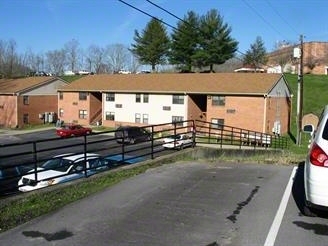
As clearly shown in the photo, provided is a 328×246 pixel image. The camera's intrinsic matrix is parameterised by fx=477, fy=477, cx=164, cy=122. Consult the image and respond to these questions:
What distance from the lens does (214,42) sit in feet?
267

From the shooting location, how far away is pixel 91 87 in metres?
60.4

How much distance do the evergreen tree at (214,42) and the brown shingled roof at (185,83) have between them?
23.9 m

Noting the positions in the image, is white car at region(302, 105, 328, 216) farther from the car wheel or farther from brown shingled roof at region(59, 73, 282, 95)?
brown shingled roof at region(59, 73, 282, 95)

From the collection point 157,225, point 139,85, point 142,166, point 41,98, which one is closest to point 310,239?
point 157,225

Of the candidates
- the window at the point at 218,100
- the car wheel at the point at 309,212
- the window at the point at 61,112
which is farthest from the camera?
A: the window at the point at 61,112

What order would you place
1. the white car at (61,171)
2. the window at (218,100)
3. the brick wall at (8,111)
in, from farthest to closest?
the brick wall at (8,111)
the window at (218,100)
the white car at (61,171)

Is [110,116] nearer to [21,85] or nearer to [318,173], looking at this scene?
[21,85]

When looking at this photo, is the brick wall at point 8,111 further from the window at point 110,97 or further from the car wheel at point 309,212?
the car wheel at point 309,212

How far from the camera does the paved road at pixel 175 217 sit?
234 inches

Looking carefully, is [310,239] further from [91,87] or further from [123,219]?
[91,87]

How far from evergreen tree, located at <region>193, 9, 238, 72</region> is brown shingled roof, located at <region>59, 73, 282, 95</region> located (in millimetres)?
23870

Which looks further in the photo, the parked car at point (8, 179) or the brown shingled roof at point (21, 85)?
the brown shingled roof at point (21, 85)

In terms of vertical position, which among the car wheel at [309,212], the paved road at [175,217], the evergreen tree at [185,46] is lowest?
the paved road at [175,217]

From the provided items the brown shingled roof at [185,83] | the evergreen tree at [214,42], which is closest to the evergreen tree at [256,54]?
the evergreen tree at [214,42]
